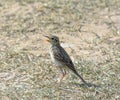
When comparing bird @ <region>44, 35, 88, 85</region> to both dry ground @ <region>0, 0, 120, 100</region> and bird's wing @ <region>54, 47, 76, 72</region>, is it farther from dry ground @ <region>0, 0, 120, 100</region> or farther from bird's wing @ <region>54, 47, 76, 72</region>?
dry ground @ <region>0, 0, 120, 100</region>

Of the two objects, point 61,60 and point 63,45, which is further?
point 63,45

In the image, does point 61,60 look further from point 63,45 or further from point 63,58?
point 63,45

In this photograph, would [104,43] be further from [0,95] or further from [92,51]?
[0,95]

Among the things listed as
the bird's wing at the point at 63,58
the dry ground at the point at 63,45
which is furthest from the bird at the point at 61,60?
the dry ground at the point at 63,45

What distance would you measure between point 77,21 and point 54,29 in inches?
31.1

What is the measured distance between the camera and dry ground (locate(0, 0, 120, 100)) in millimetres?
9969

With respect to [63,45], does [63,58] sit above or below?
above

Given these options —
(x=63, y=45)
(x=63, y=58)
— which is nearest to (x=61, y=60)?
(x=63, y=58)

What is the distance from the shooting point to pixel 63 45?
40.5 ft

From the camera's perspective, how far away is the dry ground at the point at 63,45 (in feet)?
32.7

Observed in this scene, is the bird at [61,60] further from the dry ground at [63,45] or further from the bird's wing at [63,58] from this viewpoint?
the dry ground at [63,45]

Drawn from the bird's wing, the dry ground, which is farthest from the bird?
the dry ground

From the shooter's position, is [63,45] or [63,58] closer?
[63,58]

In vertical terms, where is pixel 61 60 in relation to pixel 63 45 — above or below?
above
